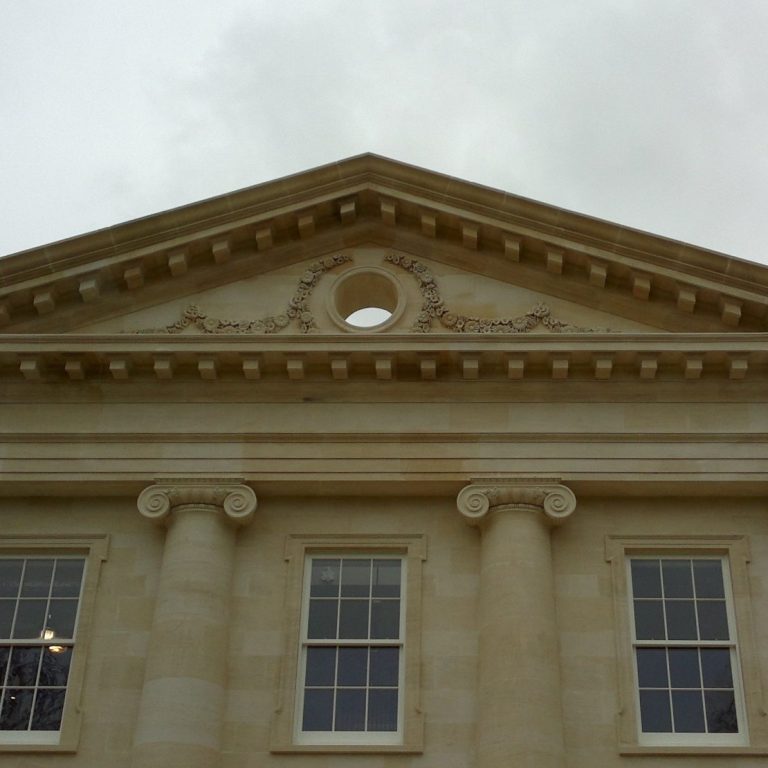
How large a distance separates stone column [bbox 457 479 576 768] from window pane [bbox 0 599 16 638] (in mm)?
6139

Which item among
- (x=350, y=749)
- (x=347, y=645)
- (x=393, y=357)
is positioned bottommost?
(x=350, y=749)

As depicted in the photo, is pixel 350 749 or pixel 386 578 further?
pixel 386 578

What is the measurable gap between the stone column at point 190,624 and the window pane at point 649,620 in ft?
17.3

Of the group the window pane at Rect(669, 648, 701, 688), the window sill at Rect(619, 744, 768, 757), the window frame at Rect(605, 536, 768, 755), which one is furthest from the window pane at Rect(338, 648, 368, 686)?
the window pane at Rect(669, 648, 701, 688)

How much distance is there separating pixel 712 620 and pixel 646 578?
100 cm

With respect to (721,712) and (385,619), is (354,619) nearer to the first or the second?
(385,619)

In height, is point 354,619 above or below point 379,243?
below

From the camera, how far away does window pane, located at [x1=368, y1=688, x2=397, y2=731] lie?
1631 centimetres

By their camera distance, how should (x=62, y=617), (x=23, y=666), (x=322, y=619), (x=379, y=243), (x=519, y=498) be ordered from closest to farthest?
(x=23, y=666), (x=322, y=619), (x=519, y=498), (x=62, y=617), (x=379, y=243)

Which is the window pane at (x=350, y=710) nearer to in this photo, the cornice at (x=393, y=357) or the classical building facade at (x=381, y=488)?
the classical building facade at (x=381, y=488)

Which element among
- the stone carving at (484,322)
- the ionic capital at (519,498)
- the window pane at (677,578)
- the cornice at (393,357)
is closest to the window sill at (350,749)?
the ionic capital at (519,498)

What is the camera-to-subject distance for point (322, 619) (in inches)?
674

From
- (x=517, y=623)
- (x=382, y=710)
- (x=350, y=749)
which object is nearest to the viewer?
(x=350, y=749)

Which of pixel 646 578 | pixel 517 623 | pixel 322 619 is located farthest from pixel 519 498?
pixel 322 619
